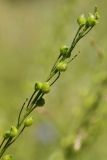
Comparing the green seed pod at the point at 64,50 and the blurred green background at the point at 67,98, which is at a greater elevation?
the blurred green background at the point at 67,98

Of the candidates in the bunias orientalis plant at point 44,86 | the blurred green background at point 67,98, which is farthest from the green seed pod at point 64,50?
the blurred green background at point 67,98

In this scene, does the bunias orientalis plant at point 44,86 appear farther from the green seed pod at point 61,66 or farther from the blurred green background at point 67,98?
the blurred green background at point 67,98

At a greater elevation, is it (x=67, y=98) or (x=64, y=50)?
(x=67, y=98)

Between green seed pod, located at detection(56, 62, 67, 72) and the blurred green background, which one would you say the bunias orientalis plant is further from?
the blurred green background

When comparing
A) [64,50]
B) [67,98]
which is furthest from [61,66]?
[67,98]

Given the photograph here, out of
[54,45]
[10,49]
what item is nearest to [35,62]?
[54,45]

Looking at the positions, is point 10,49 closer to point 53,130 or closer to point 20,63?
point 20,63

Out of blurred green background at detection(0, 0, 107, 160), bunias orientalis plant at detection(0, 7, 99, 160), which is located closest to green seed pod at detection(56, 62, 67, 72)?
bunias orientalis plant at detection(0, 7, 99, 160)

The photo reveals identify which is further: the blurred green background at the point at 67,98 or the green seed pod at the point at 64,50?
the blurred green background at the point at 67,98

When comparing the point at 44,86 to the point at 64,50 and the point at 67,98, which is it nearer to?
the point at 64,50
